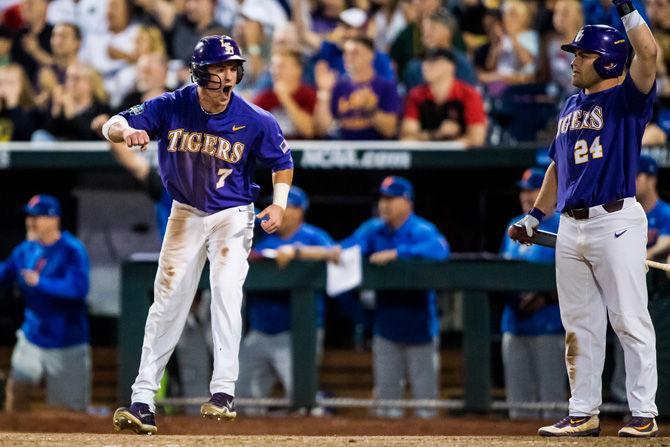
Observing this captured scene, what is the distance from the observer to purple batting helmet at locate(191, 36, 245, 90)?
534 cm

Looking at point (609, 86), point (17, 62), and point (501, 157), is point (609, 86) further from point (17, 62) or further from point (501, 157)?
point (17, 62)

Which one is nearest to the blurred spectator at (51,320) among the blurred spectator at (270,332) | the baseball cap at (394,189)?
the blurred spectator at (270,332)

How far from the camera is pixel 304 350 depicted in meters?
8.00

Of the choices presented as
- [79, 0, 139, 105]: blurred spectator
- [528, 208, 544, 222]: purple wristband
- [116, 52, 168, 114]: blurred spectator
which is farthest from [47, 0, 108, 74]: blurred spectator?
[528, 208, 544, 222]: purple wristband

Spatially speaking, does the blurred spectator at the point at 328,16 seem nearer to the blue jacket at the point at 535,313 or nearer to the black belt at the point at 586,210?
the blue jacket at the point at 535,313

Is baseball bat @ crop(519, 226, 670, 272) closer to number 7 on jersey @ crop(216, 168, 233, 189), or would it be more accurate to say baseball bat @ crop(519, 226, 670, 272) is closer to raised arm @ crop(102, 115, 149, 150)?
number 7 on jersey @ crop(216, 168, 233, 189)

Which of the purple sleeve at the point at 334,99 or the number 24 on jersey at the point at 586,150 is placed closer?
the number 24 on jersey at the point at 586,150

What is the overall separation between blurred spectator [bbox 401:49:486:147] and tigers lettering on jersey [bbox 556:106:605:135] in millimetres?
3285

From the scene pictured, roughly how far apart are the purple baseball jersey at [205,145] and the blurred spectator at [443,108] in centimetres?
350

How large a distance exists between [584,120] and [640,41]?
0.47 metres

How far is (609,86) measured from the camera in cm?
551

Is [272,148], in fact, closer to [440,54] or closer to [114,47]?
[440,54]

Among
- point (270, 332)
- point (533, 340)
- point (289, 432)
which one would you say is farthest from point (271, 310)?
point (533, 340)

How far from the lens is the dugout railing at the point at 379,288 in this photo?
25.8 feet
